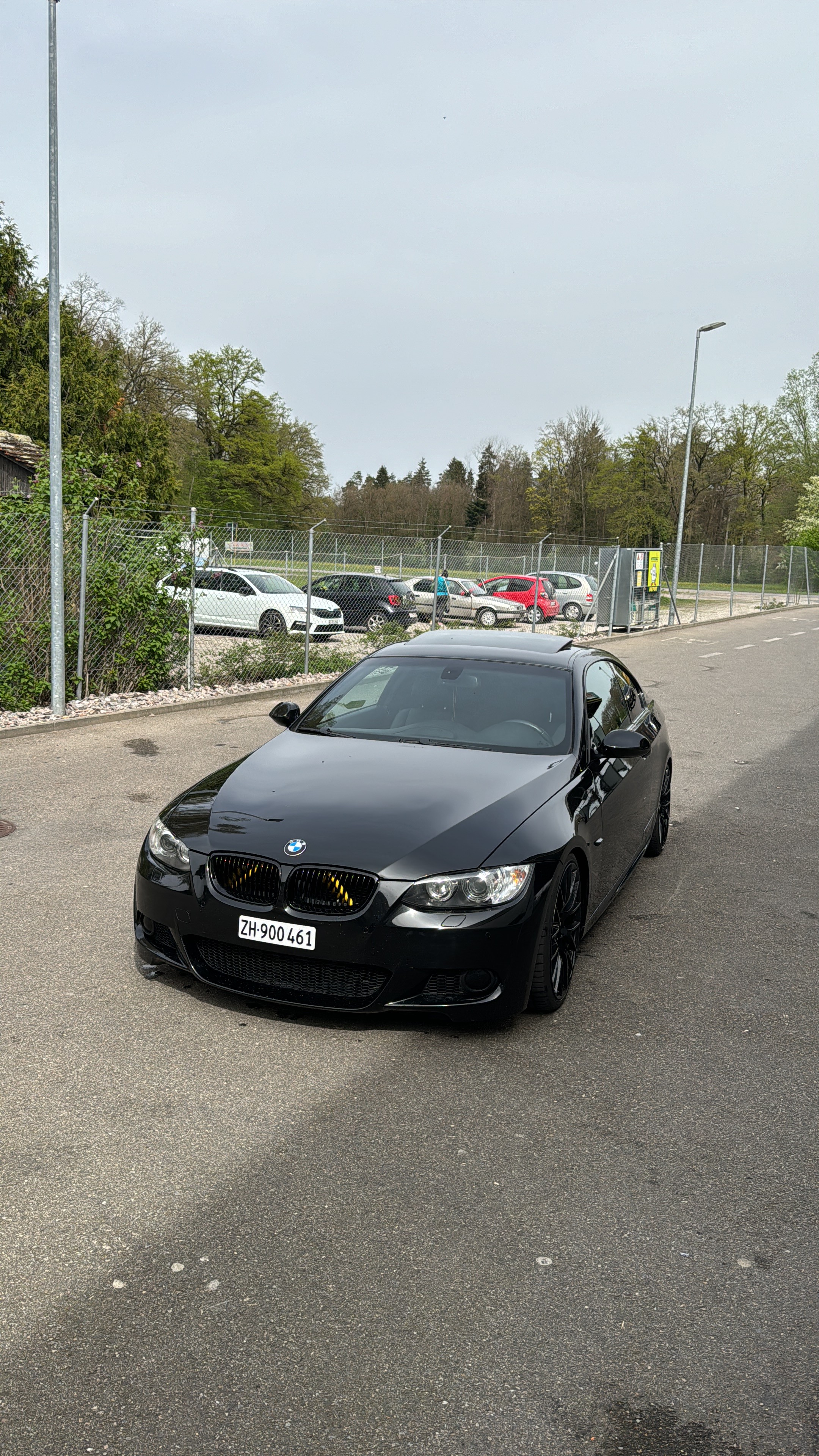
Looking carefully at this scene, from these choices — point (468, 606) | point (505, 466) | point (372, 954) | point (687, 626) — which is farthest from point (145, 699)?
point (505, 466)

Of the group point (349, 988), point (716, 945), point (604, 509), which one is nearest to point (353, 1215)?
point (349, 988)

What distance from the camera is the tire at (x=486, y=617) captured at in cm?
2956

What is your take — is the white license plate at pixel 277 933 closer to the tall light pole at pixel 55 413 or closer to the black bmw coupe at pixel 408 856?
the black bmw coupe at pixel 408 856

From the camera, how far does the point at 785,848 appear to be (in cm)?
756

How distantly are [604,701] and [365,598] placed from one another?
20959 mm

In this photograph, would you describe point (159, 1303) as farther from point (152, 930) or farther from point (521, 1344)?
point (152, 930)

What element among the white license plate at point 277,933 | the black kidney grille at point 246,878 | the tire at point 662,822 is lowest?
the tire at point 662,822

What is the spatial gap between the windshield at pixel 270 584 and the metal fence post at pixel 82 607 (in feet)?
31.9

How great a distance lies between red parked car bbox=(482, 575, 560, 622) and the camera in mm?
32000

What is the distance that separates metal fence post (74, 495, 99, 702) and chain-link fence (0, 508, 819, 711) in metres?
0.03

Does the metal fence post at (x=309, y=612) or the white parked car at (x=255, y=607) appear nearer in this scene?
the metal fence post at (x=309, y=612)

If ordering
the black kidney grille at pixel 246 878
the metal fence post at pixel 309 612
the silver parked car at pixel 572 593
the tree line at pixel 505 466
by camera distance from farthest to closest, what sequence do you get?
the tree line at pixel 505 466, the silver parked car at pixel 572 593, the metal fence post at pixel 309 612, the black kidney grille at pixel 246 878

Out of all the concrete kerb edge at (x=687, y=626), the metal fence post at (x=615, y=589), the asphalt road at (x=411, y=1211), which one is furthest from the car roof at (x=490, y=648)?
the metal fence post at (x=615, y=589)

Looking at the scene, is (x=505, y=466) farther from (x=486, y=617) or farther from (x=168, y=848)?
(x=168, y=848)
